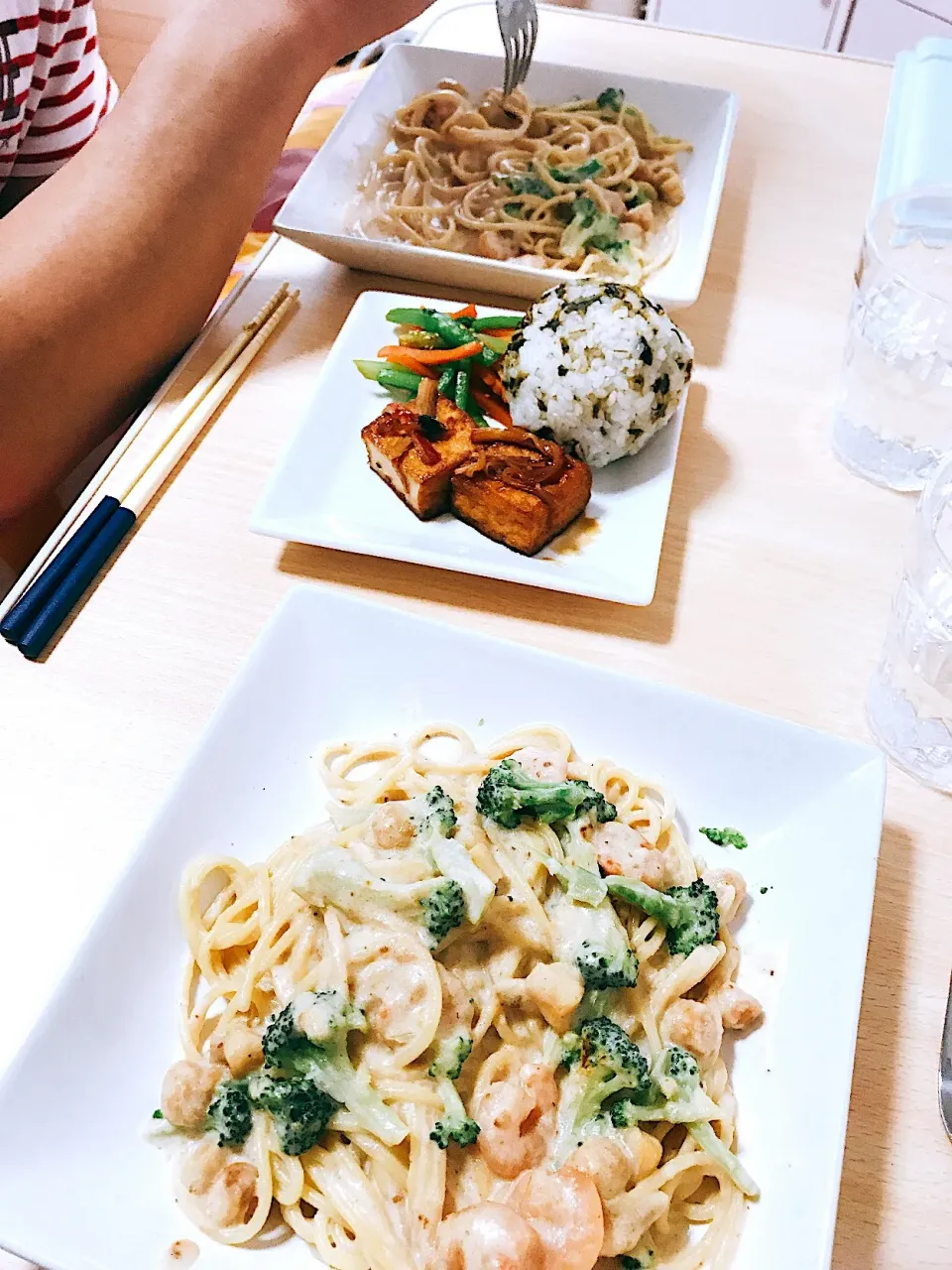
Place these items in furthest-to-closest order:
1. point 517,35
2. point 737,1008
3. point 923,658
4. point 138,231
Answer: point 517,35, point 138,231, point 923,658, point 737,1008

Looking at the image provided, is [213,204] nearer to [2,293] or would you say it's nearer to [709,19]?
[2,293]

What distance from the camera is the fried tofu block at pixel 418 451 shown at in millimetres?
1540

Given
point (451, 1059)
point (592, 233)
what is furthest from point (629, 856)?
point (592, 233)

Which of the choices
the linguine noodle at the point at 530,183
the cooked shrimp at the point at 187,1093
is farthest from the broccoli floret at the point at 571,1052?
the linguine noodle at the point at 530,183

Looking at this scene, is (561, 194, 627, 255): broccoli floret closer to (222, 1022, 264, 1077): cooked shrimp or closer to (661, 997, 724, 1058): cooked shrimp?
(661, 997, 724, 1058): cooked shrimp

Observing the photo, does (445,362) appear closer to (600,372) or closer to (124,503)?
(600,372)

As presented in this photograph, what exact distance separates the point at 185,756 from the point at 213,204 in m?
1.10

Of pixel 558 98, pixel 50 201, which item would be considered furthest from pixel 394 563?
pixel 558 98

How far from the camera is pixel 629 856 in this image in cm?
114

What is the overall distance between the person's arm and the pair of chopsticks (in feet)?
0.37

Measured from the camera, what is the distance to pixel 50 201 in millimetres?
1686

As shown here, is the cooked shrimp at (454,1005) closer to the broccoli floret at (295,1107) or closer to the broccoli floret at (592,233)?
the broccoli floret at (295,1107)

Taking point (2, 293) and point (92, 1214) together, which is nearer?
point (92, 1214)

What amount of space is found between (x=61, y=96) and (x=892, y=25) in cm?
432
